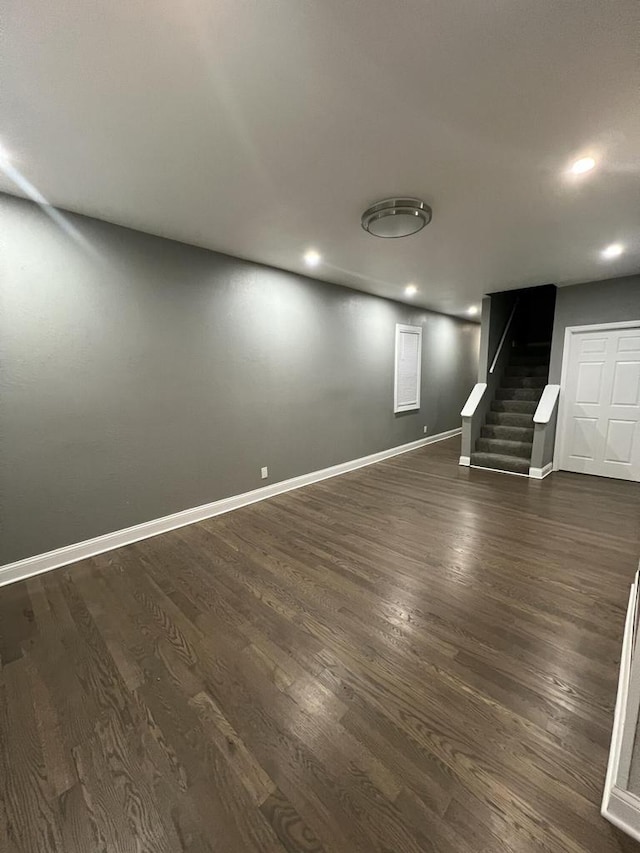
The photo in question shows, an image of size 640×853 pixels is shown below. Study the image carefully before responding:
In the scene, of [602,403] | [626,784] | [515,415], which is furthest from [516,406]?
[626,784]

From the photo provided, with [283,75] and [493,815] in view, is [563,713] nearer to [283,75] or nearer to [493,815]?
[493,815]

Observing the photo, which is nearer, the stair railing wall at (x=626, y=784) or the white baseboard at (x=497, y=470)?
the stair railing wall at (x=626, y=784)

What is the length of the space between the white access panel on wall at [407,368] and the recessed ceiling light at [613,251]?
2.62 meters

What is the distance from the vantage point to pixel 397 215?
2244 mm

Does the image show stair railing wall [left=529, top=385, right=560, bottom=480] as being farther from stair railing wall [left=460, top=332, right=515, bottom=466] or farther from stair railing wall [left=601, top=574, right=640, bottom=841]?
stair railing wall [left=601, top=574, right=640, bottom=841]

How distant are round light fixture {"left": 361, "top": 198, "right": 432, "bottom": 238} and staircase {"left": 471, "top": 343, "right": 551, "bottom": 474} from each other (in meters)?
3.56

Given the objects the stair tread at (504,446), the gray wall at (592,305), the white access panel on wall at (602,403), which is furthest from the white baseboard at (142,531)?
the gray wall at (592,305)

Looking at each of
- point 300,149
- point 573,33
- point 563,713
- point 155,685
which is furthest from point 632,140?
point 155,685

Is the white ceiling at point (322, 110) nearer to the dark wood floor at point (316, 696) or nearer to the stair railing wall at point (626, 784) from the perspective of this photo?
the stair railing wall at point (626, 784)

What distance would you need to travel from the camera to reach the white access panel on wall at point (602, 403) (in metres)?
4.05

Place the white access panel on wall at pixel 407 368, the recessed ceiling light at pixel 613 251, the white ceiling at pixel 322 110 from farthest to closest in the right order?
1. the white access panel on wall at pixel 407 368
2. the recessed ceiling light at pixel 613 251
3. the white ceiling at pixel 322 110

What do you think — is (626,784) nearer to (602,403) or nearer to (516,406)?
(602,403)

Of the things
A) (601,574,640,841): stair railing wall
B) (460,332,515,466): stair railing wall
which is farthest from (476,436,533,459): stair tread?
(601,574,640,841): stair railing wall

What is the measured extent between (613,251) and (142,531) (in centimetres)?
513
